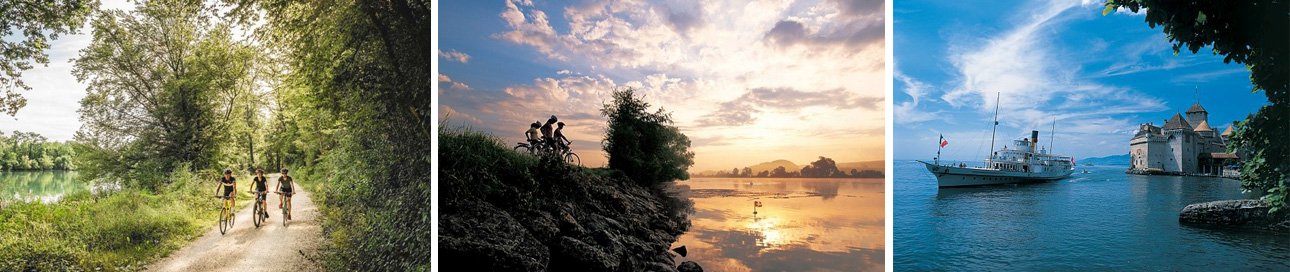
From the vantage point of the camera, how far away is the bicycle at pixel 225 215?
11.5 ft

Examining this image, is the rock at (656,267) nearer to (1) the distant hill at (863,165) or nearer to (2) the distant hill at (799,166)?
(2) the distant hill at (799,166)

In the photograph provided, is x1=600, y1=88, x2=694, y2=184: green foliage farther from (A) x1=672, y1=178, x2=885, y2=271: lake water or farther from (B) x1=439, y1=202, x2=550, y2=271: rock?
(B) x1=439, y1=202, x2=550, y2=271: rock

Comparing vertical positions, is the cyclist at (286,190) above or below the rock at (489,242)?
above

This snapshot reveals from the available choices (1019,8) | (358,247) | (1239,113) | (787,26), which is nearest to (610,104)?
(787,26)

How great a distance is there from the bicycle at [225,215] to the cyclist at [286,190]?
0.23 m

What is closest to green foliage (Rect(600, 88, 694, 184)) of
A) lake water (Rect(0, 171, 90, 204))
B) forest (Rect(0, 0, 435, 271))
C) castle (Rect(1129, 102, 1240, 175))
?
forest (Rect(0, 0, 435, 271))

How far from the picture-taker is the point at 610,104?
448 centimetres

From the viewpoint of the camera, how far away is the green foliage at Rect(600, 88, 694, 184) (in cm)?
443

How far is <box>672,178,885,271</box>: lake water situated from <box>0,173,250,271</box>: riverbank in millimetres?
2625

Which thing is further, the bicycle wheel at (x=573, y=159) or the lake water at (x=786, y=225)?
the bicycle wheel at (x=573, y=159)

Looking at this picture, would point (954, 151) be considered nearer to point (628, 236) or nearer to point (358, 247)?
point (628, 236)

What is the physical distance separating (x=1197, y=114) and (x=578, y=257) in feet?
11.0

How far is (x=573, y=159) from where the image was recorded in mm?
4605

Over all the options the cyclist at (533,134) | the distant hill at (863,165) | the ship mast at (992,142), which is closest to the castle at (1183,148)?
the ship mast at (992,142)
